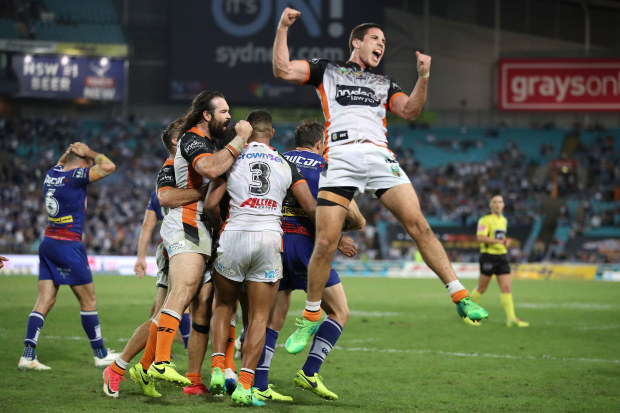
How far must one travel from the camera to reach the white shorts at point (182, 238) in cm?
726

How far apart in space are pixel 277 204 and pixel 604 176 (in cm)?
4279

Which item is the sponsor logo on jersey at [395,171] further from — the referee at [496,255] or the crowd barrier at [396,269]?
the crowd barrier at [396,269]

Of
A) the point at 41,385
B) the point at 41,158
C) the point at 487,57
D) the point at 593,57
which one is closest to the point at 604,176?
the point at 593,57

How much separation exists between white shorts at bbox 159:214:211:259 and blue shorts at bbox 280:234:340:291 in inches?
33.3

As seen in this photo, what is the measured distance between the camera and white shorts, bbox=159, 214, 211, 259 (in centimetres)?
726

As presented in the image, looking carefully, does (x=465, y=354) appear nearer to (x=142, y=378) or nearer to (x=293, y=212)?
(x=293, y=212)

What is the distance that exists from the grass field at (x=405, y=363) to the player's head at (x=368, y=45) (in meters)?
3.28

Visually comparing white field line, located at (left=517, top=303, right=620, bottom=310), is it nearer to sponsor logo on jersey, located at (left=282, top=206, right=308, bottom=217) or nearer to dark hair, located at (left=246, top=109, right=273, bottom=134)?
sponsor logo on jersey, located at (left=282, top=206, right=308, bottom=217)

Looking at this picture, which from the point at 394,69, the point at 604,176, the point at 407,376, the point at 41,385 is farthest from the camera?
the point at 394,69

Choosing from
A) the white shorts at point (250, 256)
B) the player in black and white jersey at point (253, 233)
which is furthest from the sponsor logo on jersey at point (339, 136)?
the white shorts at point (250, 256)

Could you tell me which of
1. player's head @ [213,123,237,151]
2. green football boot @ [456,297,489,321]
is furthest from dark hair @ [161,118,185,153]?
green football boot @ [456,297,489,321]

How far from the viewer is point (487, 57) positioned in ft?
167

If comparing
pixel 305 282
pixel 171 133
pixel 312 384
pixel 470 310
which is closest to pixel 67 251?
pixel 171 133

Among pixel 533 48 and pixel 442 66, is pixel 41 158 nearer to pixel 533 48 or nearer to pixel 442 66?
pixel 442 66
